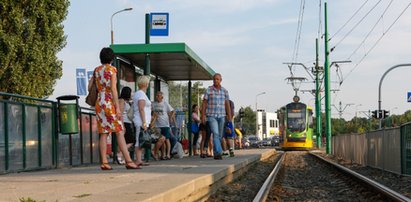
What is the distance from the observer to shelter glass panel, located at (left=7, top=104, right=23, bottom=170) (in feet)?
35.1

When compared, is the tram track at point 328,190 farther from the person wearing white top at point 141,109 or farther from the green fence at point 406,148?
the person wearing white top at point 141,109

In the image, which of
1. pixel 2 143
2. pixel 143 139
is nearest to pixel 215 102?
pixel 143 139

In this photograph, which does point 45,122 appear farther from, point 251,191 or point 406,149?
point 406,149

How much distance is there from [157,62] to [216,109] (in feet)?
11.0

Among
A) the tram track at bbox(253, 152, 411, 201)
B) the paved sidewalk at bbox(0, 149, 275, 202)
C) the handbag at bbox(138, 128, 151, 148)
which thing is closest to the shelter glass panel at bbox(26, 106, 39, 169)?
the handbag at bbox(138, 128, 151, 148)

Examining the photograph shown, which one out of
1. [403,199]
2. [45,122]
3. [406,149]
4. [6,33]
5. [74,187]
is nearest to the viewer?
[74,187]

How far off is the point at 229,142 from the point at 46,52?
2246cm

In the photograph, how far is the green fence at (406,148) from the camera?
13875 mm

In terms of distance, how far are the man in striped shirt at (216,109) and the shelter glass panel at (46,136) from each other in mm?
3487

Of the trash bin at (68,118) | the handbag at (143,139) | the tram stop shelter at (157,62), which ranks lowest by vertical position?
the handbag at (143,139)

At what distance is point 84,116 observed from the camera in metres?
14.6

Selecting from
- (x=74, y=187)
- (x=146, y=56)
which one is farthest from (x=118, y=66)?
(x=74, y=187)

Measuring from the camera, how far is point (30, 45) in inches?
1375

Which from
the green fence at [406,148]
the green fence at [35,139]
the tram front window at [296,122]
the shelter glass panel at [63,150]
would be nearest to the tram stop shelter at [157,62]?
the green fence at [35,139]
